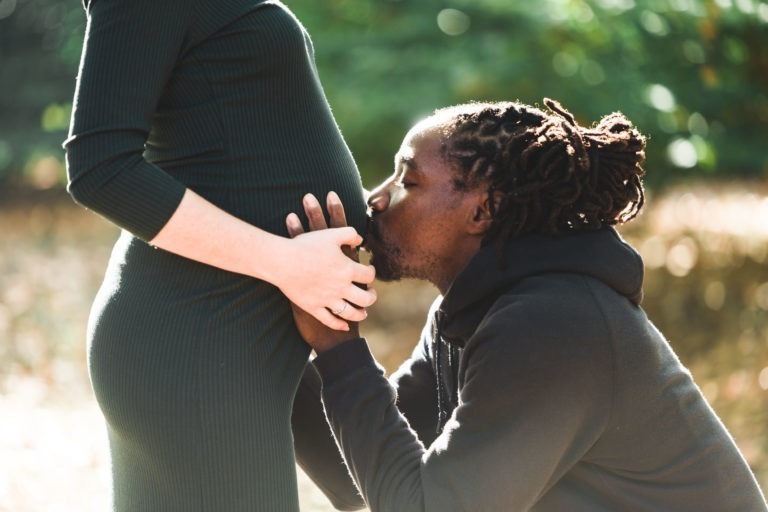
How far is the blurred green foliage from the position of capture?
5.71 metres

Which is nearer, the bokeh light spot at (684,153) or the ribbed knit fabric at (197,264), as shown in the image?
the ribbed knit fabric at (197,264)

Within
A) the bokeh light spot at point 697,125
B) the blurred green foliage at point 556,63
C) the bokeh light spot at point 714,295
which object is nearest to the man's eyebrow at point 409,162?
the blurred green foliage at point 556,63

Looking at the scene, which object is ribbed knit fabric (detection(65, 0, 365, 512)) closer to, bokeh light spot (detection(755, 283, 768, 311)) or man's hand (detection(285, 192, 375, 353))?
man's hand (detection(285, 192, 375, 353))

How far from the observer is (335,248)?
1.94 m

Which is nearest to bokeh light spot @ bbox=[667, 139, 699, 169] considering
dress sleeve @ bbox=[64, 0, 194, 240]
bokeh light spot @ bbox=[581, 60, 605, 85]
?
bokeh light spot @ bbox=[581, 60, 605, 85]

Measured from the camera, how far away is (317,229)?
197 cm

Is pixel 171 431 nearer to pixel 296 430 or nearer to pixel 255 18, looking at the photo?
pixel 296 430

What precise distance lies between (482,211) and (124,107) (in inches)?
30.8

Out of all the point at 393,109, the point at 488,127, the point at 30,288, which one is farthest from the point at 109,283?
the point at 30,288

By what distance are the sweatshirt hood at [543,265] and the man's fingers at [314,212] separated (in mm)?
330

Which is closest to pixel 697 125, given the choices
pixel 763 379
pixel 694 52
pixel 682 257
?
pixel 694 52

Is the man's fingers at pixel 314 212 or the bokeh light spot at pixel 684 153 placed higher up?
the man's fingers at pixel 314 212

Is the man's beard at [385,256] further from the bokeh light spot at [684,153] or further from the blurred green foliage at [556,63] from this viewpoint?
the bokeh light spot at [684,153]

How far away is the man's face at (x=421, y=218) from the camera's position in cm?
212
